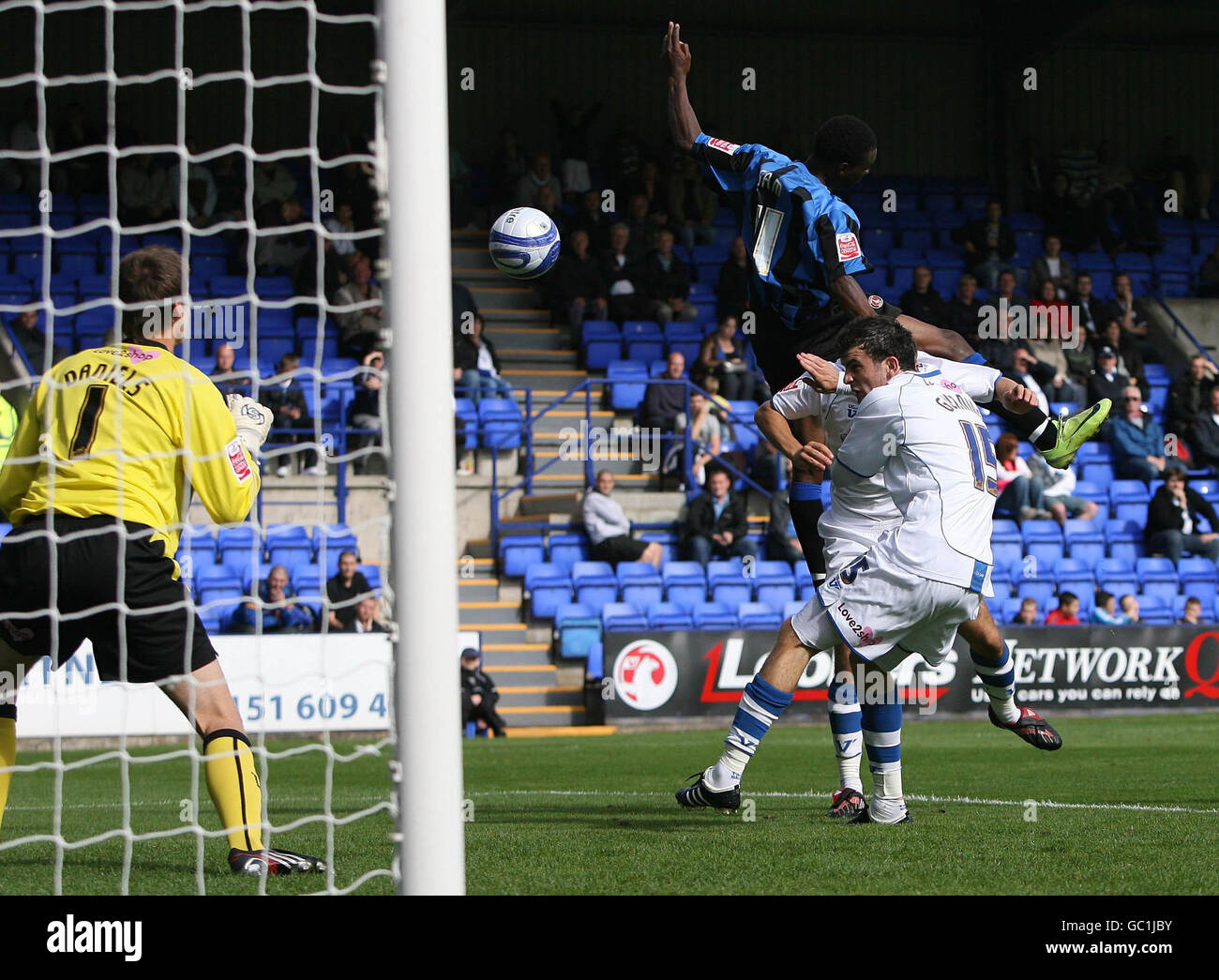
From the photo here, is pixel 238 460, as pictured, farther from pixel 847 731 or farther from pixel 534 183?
pixel 534 183

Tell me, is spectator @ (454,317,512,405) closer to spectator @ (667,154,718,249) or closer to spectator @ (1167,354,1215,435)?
spectator @ (667,154,718,249)

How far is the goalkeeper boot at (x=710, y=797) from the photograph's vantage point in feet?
18.9

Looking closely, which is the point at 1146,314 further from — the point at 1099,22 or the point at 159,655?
the point at 159,655

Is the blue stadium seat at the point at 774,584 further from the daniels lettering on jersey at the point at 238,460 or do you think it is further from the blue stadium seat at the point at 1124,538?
the daniels lettering on jersey at the point at 238,460

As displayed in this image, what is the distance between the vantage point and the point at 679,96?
6.83 m

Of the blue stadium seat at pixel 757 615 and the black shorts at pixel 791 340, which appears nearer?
the black shorts at pixel 791 340

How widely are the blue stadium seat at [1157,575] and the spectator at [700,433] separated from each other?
488 cm

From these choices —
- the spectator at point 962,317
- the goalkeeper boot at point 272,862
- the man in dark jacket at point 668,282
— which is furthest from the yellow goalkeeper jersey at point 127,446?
the man in dark jacket at point 668,282

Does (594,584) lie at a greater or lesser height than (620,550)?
lesser

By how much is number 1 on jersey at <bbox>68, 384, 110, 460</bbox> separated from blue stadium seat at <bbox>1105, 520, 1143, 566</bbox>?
14.8m

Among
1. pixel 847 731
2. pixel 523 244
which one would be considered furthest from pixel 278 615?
pixel 847 731

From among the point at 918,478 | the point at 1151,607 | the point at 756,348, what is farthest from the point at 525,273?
the point at 1151,607

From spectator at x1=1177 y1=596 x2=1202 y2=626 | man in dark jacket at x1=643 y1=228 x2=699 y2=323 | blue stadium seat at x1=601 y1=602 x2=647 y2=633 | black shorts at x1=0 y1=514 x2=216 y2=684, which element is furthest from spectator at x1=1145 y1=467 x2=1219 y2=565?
black shorts at x1=0 y1=514 x2=216 y2=684

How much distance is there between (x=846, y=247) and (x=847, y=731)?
6.60ft
